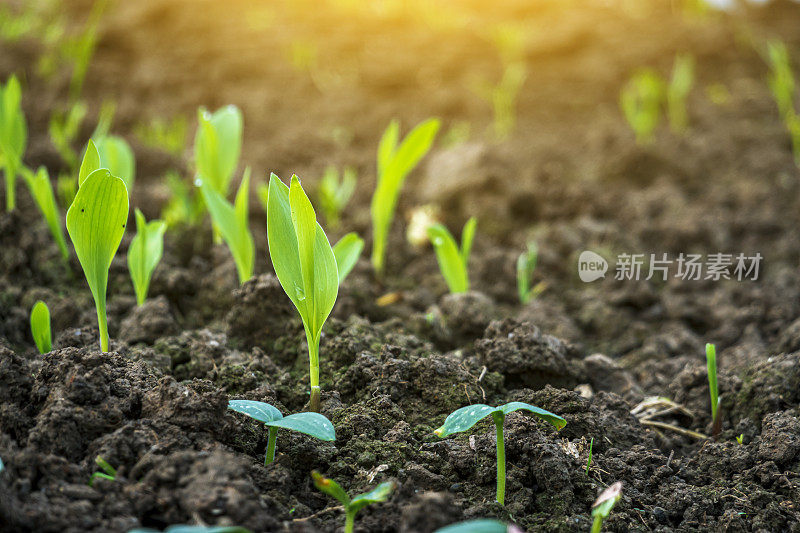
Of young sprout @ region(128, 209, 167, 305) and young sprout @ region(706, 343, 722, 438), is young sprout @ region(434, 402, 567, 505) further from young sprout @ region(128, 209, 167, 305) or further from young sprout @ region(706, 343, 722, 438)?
young sprout @ region(128, 209, 167, 305)

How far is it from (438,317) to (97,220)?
2.74ft

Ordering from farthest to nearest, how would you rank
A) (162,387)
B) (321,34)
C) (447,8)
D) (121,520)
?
1. (447,8)
2. (321,34)
3. (162,387)
4. (121,520)

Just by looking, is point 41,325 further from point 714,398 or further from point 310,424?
point 714,398

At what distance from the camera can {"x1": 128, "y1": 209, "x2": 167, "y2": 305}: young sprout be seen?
1549mm

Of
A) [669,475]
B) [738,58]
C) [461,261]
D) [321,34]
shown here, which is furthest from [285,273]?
[738,58]

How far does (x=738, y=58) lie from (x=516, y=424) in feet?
11.4

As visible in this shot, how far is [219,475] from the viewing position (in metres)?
0.94

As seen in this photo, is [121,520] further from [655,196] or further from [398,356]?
[655,196]

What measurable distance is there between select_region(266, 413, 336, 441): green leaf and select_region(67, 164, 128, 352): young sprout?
0.50 meters

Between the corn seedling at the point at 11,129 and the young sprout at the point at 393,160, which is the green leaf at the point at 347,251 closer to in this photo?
the young sprout at the point at 393,160

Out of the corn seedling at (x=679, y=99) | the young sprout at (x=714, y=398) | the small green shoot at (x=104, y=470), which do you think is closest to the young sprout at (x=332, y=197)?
the young sprout at (x=714, y=398)

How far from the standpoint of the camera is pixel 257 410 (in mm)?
1027

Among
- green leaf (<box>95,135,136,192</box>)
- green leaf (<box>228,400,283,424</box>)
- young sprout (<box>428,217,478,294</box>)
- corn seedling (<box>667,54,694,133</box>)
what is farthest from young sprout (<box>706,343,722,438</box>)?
corn seedling (<box>667,54,694,133</box>)

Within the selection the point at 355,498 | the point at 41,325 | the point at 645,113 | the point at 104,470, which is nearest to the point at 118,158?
the point at 41,325
